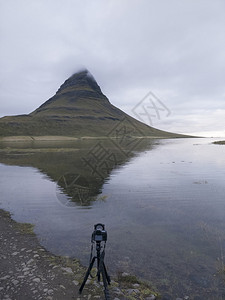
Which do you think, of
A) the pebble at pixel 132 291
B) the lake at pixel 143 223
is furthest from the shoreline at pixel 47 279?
the lake at pixel 143 223

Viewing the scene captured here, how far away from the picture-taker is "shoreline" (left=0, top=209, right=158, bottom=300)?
620 cm

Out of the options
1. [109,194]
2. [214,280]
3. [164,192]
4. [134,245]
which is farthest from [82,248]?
[164,192]

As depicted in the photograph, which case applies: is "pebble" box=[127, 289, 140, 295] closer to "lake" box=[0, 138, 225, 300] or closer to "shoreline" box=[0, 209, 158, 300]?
"shoreline" box=[0, 209, 158, 300]

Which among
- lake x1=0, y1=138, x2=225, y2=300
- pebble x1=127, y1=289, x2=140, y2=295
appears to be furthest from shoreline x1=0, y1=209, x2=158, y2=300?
lake x1=0, y1=138, x2=225, y2=300

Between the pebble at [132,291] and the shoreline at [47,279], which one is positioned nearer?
the shoreline at [47,279]

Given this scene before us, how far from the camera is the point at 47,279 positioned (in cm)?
685

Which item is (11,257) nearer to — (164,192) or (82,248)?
(82,248)

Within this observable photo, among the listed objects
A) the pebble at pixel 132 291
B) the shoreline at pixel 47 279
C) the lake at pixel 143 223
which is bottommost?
the lake at pixel 143 223

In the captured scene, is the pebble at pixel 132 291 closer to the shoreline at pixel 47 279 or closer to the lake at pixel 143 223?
the shoreline at pixel 47 279

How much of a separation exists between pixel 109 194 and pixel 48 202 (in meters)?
5.72

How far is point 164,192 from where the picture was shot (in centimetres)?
1980

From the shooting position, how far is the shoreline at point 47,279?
20.3 ft

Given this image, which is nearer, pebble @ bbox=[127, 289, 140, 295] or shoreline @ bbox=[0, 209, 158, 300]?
shoreline @ bbox=[0, 209, 158, 300]

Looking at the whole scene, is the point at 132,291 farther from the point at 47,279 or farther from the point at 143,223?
the point at 143,223
